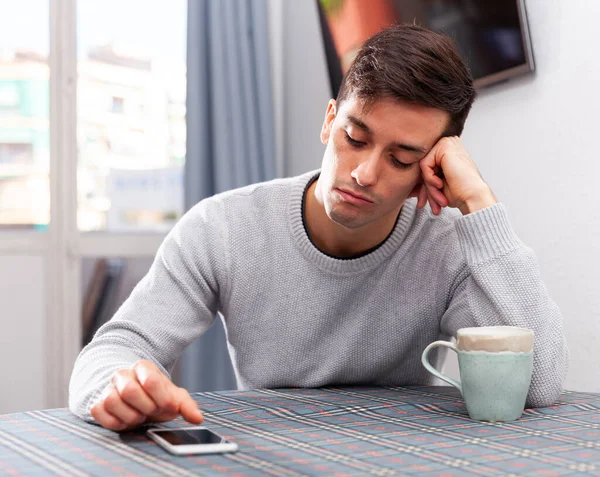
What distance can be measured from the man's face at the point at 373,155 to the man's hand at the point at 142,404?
518 millimetres

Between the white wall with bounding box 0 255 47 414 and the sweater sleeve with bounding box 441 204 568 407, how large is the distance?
2.01m

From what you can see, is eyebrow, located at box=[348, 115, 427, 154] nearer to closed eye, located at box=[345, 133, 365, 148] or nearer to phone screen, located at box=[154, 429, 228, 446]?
closed eye, located at box=[345, 133, 365, 148]

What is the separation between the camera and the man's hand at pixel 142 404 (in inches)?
34.7

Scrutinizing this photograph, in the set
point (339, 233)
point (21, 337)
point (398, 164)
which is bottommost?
point (21, 337)

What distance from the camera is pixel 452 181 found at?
52.6 inches

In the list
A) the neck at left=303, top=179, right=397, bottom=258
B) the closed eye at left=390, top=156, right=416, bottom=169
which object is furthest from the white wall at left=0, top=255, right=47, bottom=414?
the closed eye at left=390, top=156, right=416, bottom=169

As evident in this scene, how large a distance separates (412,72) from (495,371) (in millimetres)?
487

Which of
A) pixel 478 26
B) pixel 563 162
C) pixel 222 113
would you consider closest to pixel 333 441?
pixel 563 162

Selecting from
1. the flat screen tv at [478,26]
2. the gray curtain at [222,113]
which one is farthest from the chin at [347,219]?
the gray curtain at [222,113]

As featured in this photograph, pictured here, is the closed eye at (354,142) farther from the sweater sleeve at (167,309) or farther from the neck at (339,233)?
the sweater sleeve at (167,309)

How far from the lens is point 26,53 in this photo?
117 inches

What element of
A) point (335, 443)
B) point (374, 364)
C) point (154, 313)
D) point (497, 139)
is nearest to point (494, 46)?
point (497, 139)

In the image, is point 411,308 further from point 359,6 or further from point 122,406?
point 359,6

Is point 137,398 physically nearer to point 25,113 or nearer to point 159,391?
point 159,391
